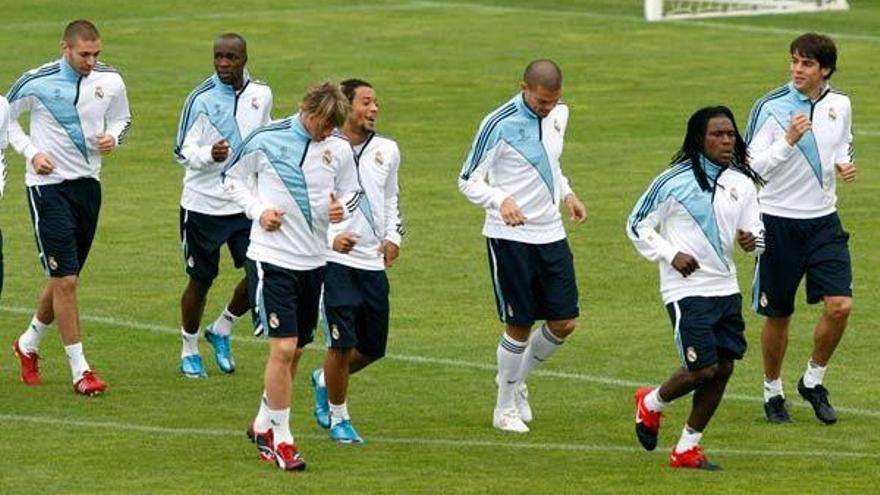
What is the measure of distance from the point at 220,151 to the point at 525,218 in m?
2.44

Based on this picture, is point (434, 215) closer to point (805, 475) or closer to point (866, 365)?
point (866, 365)

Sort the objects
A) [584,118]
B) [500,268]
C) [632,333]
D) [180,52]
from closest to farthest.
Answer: [500,268], [632,333], [584,118], [180,52]

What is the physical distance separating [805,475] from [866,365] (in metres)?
3.57

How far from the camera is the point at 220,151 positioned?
635 inches

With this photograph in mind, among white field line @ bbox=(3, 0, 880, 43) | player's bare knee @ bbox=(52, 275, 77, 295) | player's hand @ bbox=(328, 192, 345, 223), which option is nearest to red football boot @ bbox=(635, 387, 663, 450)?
player's hand @ bbox=(328, 192, 345, 223)

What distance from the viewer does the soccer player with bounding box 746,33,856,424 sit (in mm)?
15219

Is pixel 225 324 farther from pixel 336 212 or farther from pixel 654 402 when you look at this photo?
pixel 654 402

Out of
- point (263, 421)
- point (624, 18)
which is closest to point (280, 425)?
point (263, 421)

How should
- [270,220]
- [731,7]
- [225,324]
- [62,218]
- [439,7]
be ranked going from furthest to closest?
[439,7], [731,7], [225,324], [62,218], [270,220]

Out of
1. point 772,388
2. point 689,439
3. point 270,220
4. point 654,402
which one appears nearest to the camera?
point 270,220

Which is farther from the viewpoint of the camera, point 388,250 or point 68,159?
point 68,159

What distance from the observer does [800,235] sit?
15.4m

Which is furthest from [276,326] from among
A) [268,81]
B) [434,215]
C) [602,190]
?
[268,81]

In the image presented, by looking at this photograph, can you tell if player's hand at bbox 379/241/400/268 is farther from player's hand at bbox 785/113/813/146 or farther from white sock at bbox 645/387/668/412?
player's hand at bbox 785/113/813/146
